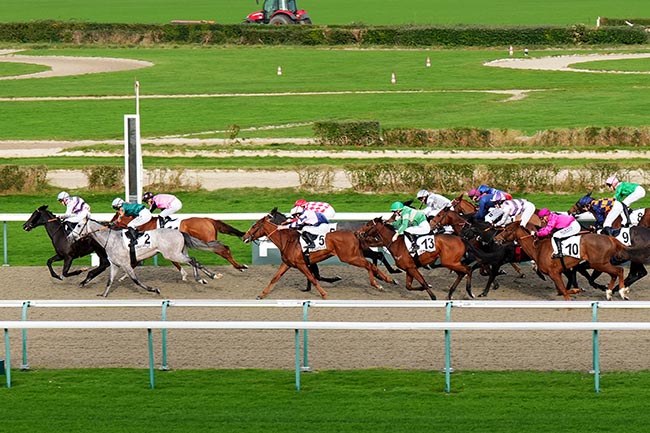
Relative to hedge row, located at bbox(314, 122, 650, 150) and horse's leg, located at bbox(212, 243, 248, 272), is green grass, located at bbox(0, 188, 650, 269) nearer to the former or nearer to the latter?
horse's leg, located at bbox(212, 243, 248, 272)

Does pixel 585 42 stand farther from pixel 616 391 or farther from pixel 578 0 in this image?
pixel 616 391

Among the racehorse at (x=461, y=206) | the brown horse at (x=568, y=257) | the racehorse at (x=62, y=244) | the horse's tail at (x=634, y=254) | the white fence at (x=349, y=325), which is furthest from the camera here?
the racehorse at (x=461, y=206)

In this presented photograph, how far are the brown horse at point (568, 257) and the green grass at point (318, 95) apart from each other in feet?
56.0

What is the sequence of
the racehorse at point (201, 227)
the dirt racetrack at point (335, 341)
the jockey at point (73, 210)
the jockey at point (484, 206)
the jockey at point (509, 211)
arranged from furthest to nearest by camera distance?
the racehorse at point (201, 227), the jockey at point (484, 206), the jockey at point (73, 210), the jockey at point (509, 211), the dirt racetrack at point (335, 341)

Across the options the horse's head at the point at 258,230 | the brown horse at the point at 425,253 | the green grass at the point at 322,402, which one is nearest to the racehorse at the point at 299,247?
the horse's head at the point at 258,230

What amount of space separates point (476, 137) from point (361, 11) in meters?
44.1

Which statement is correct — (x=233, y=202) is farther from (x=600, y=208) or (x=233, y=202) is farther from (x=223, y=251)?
(x=600, y=208)

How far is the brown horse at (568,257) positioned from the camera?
1412 cm

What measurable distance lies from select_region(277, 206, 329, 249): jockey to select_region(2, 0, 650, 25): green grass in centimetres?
4819

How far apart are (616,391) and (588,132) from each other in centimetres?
1896

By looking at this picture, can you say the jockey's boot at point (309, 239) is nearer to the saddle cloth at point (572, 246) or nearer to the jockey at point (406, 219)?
the jockey at point (406, 219)

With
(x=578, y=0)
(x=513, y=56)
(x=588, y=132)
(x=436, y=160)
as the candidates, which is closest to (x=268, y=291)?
(x=436, y=160)

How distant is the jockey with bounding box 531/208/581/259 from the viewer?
46.8ft

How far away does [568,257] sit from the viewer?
560 inches
